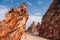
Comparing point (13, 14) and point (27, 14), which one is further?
point (27, 14)

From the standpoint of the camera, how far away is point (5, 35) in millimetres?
15164

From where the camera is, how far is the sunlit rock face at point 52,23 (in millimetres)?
39372

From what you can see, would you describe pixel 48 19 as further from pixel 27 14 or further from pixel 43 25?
pixel 27 14

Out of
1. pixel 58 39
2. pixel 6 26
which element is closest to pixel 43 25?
pixel 58 39

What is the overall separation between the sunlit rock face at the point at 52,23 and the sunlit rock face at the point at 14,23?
2114 centimetres

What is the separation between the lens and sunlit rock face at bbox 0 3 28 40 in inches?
601

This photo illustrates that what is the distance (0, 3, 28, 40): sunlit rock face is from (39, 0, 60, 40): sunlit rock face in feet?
69.3

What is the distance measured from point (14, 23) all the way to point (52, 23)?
2630 cm

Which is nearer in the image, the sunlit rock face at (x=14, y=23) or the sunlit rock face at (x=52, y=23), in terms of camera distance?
the sunlit rock face at (x=14, y=23)

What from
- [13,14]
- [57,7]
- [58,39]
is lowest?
[58,39]

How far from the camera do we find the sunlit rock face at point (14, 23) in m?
15.3

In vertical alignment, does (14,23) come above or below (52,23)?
below

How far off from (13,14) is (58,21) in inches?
972

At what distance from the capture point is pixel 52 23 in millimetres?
41844
